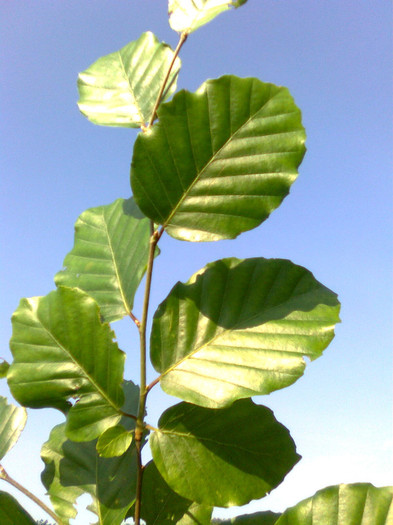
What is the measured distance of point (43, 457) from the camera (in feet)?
2.77

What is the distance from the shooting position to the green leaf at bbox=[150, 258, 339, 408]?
0.64 m

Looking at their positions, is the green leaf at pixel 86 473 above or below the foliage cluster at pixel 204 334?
below

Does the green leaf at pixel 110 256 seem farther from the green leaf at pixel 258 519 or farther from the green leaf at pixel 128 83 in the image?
the green leaf at pixel 258 519

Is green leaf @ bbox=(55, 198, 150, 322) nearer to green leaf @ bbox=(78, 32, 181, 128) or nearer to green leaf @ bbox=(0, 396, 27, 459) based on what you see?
green leaf @ bbox=(78, 32, 181, 128)

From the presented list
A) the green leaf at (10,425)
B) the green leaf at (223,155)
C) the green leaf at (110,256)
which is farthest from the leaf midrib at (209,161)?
the green leaf at (10,425)

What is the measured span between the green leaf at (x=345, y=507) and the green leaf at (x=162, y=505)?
16 centimetres

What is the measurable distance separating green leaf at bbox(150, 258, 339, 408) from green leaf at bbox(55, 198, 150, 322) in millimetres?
136

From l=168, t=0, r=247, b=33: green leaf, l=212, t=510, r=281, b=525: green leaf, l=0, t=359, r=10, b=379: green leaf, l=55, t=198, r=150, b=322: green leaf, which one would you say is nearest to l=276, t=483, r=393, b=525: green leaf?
l=212, t=510, r=281, b=525: green leaf

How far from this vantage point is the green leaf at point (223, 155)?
0.69 metres

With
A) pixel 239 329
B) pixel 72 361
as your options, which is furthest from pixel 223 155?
pixel 72 361

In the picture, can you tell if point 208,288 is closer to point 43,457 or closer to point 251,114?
point 251,114

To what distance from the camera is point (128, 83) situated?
3.03 ft

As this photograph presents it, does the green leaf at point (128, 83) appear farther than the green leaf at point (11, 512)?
Yes

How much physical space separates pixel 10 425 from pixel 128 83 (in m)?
0.69
